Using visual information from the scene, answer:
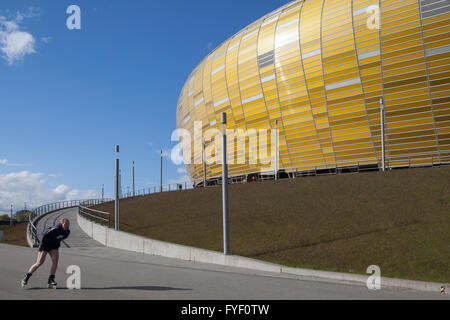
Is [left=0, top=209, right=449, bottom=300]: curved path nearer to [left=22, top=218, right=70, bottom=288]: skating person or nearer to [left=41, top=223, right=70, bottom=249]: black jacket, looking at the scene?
[left=22, top=218, right=70, bottom=288]: skating person

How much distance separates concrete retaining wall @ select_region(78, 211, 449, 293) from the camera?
888 cm

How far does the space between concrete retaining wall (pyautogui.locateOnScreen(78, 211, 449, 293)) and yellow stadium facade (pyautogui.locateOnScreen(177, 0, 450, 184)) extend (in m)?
24.7

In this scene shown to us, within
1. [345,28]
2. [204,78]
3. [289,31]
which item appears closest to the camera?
[345,28]

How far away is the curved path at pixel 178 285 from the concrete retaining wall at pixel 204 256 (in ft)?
1.17

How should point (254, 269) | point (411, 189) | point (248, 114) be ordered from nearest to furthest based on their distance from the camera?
point (254, 269) → point (411, 189) → point (248, 114)

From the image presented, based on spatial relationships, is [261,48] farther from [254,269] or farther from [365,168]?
→ [254,269]

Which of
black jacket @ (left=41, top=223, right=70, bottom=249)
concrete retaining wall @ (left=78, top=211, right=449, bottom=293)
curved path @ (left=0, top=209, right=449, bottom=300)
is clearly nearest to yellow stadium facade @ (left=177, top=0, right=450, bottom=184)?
concrete retaining wall @ (left=78, top=211, right=449, bottom=293)

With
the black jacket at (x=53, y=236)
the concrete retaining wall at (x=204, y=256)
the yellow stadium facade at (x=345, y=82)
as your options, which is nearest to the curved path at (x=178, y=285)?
the concrete retaining wall at (x=204, y=256)

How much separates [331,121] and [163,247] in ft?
89.2

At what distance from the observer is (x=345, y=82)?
3762cm

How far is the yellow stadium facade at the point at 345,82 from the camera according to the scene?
3369 cm

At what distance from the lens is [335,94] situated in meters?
38.5

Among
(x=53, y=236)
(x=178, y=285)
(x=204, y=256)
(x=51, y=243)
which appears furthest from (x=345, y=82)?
(x=51, y=243)

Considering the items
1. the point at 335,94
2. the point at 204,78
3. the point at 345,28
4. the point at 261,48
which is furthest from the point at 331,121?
the point at 204,78
